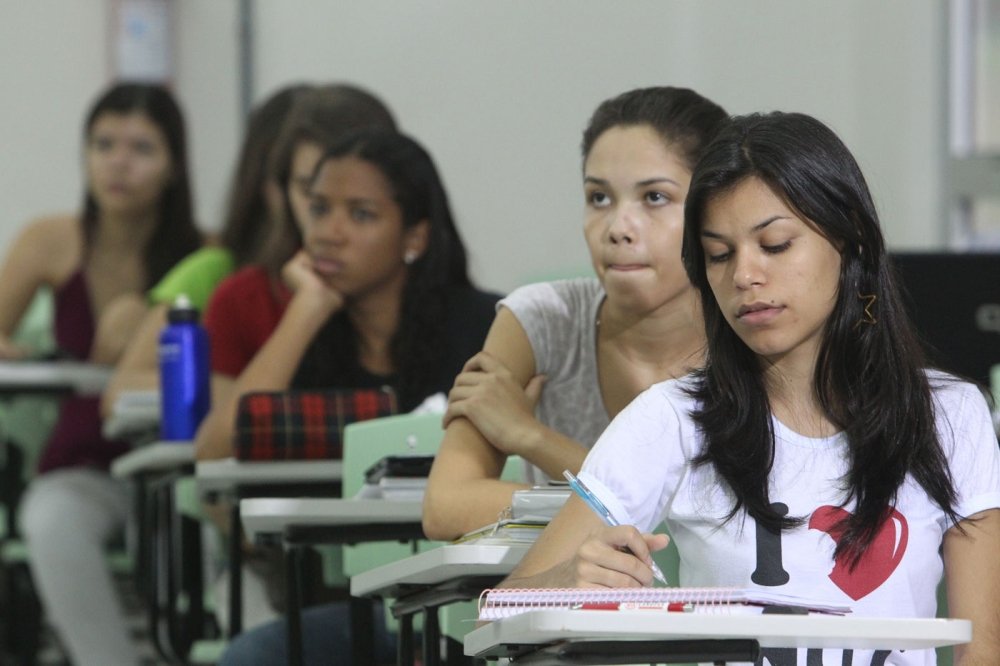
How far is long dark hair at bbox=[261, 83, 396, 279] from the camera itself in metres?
3.97

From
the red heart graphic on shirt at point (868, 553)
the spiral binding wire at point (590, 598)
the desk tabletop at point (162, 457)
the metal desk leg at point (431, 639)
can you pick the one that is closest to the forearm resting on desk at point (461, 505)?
the metal desk leg at point (431, 639)

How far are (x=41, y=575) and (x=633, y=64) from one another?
6.77 ft

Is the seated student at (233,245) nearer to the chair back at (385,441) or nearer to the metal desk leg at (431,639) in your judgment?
the chair back at (385,441)

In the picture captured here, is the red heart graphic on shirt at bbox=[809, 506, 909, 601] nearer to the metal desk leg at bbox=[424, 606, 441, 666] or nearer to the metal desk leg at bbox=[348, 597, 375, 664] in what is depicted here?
the metal desk leg at bbox=[424, 606, 441, 666]

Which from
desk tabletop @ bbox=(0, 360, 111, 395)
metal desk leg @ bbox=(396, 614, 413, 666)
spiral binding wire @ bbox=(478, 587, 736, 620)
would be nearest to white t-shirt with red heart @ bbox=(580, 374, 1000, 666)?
spiral binding wire @ bbox=(478, 587, 736, 620)

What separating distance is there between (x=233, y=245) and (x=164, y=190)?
2.71ft

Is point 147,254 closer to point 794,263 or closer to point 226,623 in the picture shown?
point 226,623

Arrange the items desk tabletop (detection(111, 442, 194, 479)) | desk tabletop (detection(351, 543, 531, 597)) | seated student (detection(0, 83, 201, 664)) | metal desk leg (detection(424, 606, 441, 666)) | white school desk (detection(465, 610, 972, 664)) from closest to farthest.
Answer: white school desk (detection(465, 610, 972, 664)) → desk tabletop (detection(351, 543, 531, 597)) → metal desk leg (detection(424, 606, 441, 666)) → desk tabletop (detection(111, 442, 194, 479)) → seated student (detection(0, 83, 201, 664))

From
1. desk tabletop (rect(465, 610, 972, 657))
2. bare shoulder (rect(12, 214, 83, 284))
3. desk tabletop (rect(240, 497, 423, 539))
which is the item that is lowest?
desk tabletop (rect(240, 497, 423, 539))

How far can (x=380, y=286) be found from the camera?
347cm

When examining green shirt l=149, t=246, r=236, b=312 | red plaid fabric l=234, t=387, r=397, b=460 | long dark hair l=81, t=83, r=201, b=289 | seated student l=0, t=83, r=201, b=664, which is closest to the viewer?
red plaid fabric l=234, t=387, r=397, b=460

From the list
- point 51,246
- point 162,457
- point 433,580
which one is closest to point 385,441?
point 433,580

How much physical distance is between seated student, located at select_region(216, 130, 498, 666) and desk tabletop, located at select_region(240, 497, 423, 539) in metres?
0.82

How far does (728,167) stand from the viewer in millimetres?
1770
